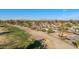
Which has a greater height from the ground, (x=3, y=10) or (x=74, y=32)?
(x=3, y=10)

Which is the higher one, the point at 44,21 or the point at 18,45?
the point at 44,21

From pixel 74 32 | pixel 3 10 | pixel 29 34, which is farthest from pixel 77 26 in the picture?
pixel 3 10

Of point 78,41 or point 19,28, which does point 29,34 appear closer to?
point 19,28
